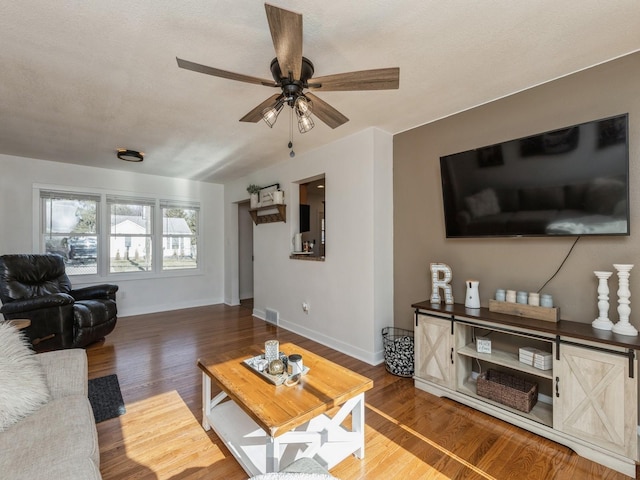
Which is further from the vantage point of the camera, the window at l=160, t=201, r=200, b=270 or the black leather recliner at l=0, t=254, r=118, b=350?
the window at l=160, t=201, r=200, b=270

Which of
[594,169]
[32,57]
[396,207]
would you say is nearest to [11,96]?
[32,57]

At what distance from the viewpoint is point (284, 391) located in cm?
164

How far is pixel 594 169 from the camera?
1941mm

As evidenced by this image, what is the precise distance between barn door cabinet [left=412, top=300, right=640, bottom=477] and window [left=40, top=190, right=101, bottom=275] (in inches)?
204

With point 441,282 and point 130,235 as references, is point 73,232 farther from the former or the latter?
point 441,282

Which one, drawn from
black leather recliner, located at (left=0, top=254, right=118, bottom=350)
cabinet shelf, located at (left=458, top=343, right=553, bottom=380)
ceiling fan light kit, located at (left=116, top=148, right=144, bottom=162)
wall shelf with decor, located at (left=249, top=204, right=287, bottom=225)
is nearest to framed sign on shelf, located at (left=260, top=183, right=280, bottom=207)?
wall shelf with decor, located at (left=249, top=204, right=287, bottom=225)

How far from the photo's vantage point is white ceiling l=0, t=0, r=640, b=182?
154 centimetres

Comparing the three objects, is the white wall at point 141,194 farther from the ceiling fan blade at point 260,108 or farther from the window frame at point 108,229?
the ceiling fan blade at point 260,108

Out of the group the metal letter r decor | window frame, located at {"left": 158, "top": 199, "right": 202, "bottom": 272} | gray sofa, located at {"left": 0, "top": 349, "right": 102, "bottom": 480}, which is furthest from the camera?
window frame, located at {"left": 158, "top": 199, "right": 202, "bottom": 272}

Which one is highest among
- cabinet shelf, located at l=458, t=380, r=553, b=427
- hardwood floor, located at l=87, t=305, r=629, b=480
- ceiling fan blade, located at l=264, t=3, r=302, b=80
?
ceiling fan blade, located at l=264, t=3, r=302, b=80

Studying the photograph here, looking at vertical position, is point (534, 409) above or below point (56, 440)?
below

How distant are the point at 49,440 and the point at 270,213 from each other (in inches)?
140

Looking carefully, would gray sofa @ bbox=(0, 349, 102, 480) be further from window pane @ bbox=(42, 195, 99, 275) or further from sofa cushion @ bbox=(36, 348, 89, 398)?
window pane @ bbox=(42, 195, 99, 275)

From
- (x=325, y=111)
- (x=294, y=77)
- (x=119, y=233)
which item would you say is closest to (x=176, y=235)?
(x=119, y=233)
